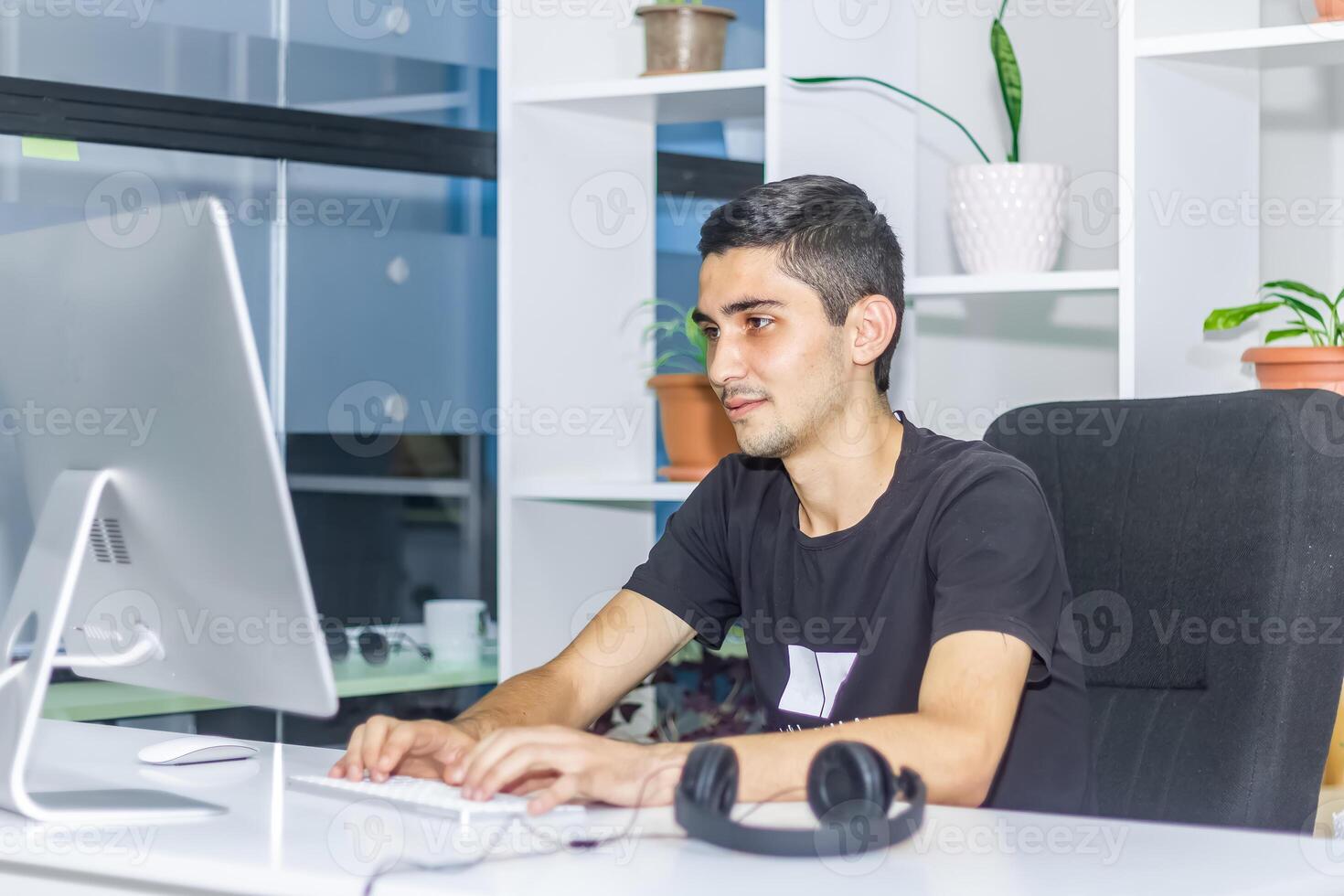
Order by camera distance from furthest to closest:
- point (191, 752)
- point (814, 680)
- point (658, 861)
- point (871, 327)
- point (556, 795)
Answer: point (871, 327)
point (814, 680)
point (191, 752)
point (556, 795)
point (658, 861)

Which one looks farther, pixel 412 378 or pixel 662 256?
pixel 662 256

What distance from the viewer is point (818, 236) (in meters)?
1.74

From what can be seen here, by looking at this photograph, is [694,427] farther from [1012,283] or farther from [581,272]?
[1012,283]

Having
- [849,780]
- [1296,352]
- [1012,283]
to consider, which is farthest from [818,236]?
[849,780]

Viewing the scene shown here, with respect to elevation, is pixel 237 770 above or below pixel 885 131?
below

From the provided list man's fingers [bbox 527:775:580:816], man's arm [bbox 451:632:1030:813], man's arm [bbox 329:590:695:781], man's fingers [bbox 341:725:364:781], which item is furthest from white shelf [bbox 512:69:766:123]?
man's fingers [bbox 527:775:580:816]

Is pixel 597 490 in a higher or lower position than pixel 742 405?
lower

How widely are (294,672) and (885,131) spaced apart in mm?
1667

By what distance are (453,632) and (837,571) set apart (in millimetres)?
1524

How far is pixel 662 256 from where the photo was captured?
333cm

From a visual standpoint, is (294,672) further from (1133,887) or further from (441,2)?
(441,2)

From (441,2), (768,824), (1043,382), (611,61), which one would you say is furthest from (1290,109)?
(768,824)

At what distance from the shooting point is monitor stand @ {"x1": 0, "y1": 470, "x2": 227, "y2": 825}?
3.82ft

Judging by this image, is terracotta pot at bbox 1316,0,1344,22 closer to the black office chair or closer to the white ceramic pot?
the white ceramic pot
